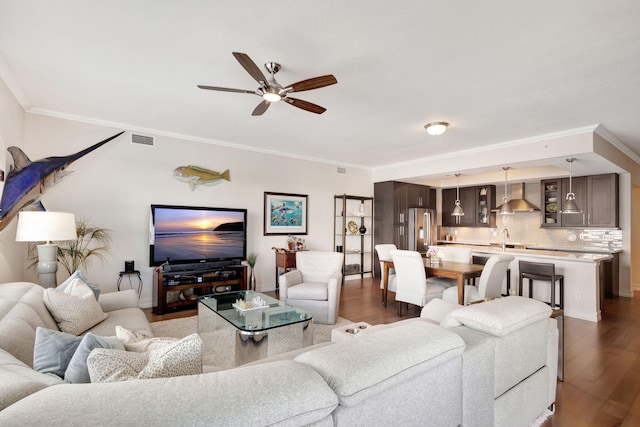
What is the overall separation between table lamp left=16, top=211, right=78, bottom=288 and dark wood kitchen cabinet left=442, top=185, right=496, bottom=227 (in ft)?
26.4

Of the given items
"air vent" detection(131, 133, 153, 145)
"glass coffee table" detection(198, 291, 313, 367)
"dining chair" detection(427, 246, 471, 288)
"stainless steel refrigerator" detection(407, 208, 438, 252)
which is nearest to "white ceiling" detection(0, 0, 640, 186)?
"air vent" detection(131, 133, 153, 145)

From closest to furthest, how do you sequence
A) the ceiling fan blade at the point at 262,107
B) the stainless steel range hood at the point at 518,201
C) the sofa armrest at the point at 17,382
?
the sofa armrest at the point at 17,382, the ceiling fan blade at the point at 262,107, the stainless steel range hood at the point at 518,201

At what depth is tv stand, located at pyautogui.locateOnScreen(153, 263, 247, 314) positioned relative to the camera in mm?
4336

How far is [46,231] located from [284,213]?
3.69 meters

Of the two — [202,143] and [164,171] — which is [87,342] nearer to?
[164,171]

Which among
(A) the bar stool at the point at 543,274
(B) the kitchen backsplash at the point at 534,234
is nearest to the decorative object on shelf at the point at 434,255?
(A) the bar stool at the point at 543,274

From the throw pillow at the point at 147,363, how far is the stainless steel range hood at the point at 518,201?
7.39m

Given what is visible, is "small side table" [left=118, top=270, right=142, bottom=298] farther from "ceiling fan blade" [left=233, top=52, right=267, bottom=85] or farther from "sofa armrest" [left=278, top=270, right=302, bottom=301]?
"ceiling fan blade" [left=233, top=52, right=267, bottom=85]

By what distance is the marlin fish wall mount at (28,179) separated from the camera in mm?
3160

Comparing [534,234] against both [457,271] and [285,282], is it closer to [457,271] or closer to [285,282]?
[457,271]

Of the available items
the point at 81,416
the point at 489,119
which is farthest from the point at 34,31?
the point at 489,119

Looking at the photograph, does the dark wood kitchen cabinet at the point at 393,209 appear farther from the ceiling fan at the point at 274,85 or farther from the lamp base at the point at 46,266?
the lamp base at the point at 46,266

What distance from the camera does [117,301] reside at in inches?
122

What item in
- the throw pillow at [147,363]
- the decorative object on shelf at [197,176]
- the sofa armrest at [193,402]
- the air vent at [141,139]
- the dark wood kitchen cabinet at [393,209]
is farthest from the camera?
the dark wood kitchen cabinet at [393,209]
